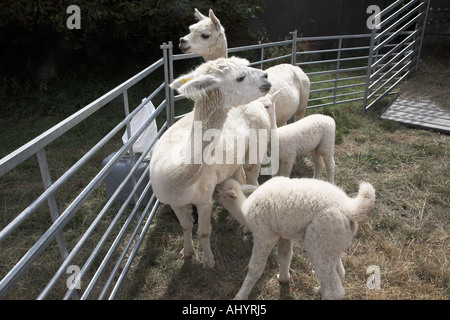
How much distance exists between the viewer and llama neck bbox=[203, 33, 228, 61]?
3697 millimetres

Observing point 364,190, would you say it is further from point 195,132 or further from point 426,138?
point 426,138

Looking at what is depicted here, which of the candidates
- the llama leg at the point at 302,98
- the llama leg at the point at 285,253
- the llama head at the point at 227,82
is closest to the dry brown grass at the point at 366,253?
the llama leg at the point at 285,253

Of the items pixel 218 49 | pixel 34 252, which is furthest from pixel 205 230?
pixel 218 49

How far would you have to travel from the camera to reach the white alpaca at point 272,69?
12.0 feet

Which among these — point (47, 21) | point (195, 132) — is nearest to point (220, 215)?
point (195, 132)

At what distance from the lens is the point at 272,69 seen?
4.63 m

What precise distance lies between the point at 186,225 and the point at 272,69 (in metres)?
2.79

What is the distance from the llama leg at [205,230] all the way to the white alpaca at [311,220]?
0.38 m

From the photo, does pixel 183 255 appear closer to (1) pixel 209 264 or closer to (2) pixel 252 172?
(1) pixel 209 264

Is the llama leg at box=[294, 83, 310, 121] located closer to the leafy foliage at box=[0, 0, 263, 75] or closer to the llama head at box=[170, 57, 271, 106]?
the llama head at box=[170, 57, 271, 106]

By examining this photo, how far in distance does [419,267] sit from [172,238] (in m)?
2.10

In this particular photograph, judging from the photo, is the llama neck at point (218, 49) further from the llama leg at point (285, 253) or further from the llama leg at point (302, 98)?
the llama leg at point (285, 253)

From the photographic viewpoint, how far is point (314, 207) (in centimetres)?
208

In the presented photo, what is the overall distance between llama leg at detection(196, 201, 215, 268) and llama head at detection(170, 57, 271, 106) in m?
0.87
